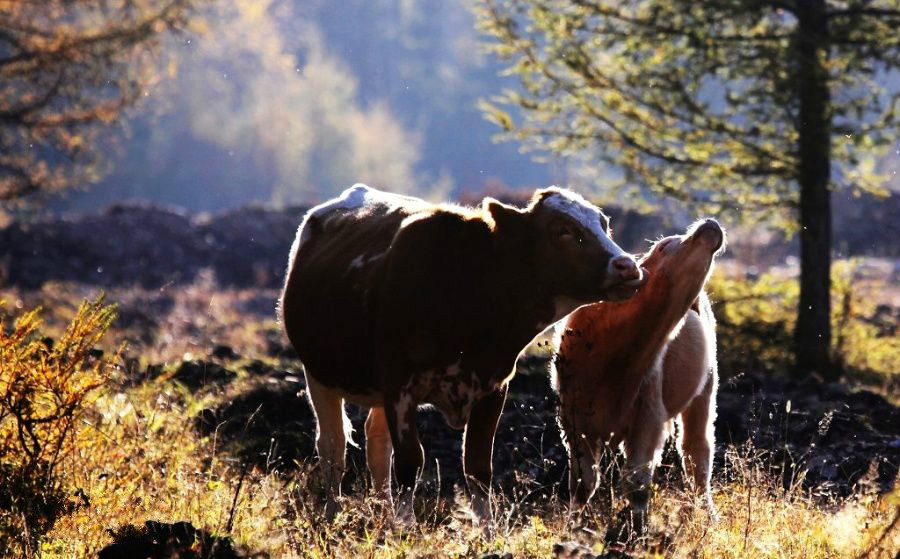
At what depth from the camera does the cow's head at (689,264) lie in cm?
618

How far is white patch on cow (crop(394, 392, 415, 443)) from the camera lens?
588 centimetres

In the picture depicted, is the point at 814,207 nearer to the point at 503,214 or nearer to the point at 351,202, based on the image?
the point at 351,202

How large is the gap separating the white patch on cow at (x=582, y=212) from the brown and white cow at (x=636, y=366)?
0.46 meters

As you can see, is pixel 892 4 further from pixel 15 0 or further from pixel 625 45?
pixel 15 0

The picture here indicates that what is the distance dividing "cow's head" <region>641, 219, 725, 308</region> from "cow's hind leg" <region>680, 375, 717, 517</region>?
1014 mm

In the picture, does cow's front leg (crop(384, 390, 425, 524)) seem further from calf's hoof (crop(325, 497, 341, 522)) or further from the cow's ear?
the cow's ear

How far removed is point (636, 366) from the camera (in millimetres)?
6258

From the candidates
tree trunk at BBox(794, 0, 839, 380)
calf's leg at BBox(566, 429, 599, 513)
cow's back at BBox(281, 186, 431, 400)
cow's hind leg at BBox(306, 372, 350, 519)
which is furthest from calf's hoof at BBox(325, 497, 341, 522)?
tree trunk at BBox(794, 0, 839, 380)

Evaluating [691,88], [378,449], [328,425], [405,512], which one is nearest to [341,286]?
[328,425]

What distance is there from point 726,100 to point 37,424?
8646 mm

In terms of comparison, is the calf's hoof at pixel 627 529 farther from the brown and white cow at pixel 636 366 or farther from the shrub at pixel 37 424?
the shrub at pixel 37 424

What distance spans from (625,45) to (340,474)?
23.4 ft

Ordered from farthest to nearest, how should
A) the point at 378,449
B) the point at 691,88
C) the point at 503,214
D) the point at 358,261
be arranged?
the point at 691,88 → the point at 378,449 → the point at 358,261 → the point at 503,214

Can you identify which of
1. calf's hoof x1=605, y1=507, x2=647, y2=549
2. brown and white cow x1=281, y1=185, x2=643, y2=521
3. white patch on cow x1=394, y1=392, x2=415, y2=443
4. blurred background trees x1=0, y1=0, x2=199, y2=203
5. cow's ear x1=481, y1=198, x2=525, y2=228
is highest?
blurred background trees x1=0, y1=0, x2=199, y2=203
